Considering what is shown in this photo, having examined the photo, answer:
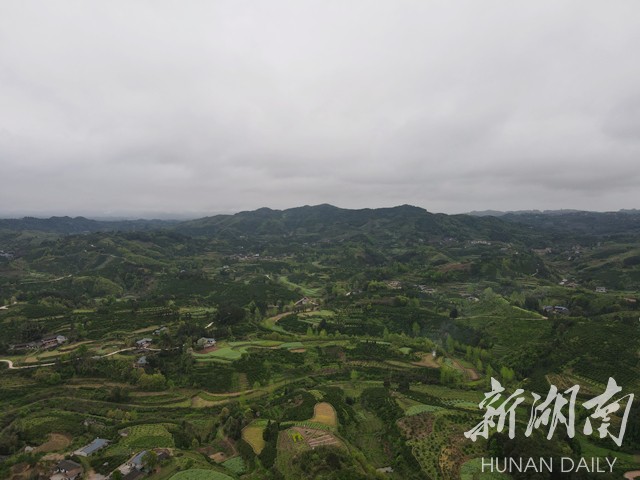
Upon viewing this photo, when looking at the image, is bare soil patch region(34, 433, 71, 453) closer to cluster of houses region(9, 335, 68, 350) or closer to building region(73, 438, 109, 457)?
building region(73, 438, 109, 457)

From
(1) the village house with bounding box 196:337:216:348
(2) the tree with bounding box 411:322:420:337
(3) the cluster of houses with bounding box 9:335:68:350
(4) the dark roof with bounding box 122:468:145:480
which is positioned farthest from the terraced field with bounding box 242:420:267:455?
(3) the cluster of houses with bounding box 9:335:68:350

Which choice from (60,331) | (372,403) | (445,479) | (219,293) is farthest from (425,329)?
(60,331)

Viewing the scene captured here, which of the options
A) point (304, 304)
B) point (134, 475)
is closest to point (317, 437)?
point (134, 475)

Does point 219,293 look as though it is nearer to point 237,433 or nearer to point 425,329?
point 425,329

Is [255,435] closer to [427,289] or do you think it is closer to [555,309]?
[555,309]

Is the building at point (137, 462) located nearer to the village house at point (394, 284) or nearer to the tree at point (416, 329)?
the tree at point (416, 329)

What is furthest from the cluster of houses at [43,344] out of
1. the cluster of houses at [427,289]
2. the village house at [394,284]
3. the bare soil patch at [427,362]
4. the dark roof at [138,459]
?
the cluster of houses at [427,289]
